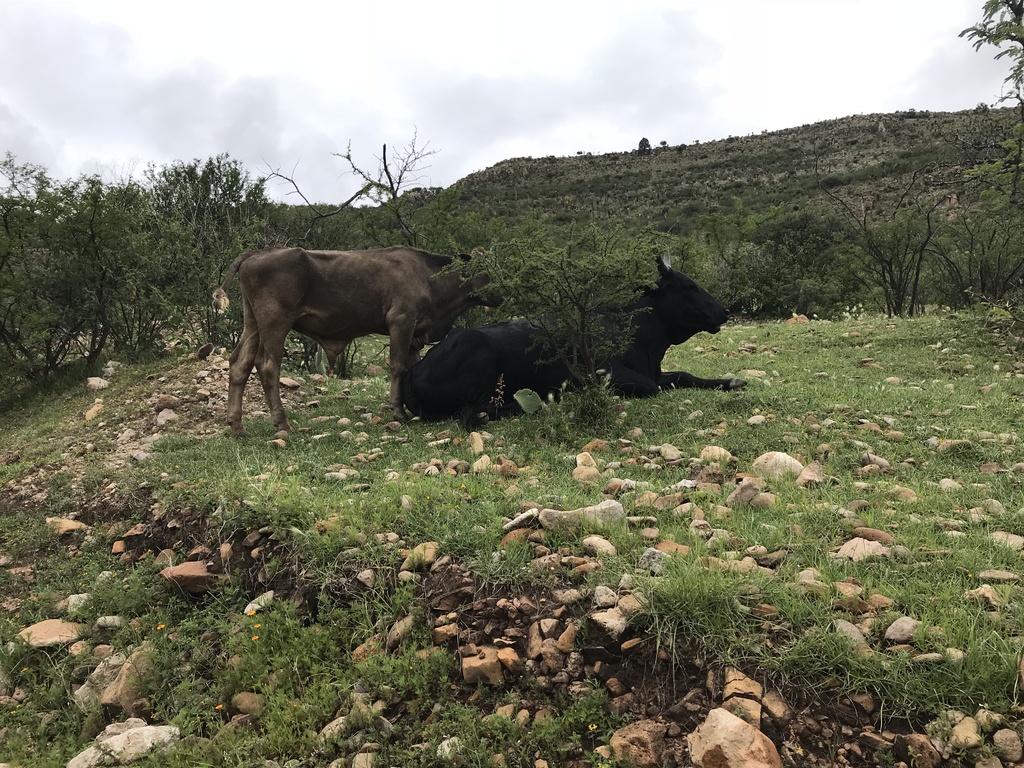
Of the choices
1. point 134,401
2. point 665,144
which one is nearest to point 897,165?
point 665,144

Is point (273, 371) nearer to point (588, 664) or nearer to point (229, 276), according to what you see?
point (229, 276)

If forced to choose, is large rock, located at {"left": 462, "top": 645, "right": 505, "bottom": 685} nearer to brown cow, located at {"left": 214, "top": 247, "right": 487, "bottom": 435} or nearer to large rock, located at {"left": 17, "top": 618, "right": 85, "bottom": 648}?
large rock, located at {"left": 17, "top": 618, "right": 85, "bottom": 648}

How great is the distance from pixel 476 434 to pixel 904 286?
48.6ft

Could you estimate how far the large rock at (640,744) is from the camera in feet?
7.07

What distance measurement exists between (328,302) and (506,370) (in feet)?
6.60

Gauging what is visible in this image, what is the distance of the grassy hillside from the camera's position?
7.52 ft

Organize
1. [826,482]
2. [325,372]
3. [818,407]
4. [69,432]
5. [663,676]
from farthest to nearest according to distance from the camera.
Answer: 1. [325,372]
2. [69,432]
3. [818,407]
4. [826,482]
5. [663,676]

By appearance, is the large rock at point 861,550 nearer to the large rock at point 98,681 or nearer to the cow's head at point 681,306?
the large rock at point 98,681

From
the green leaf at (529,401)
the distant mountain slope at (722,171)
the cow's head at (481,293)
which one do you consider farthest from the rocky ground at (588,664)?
the distant mountain slope at (722,171)

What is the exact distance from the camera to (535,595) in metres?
2.93

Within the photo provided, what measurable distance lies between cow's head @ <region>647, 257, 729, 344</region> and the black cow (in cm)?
1

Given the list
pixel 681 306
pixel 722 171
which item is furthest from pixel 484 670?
pixel 722 171

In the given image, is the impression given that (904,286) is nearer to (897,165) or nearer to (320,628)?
(320,628)

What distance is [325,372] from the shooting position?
1033 cm
